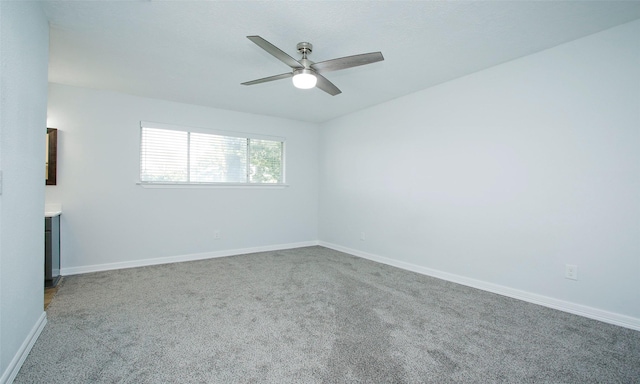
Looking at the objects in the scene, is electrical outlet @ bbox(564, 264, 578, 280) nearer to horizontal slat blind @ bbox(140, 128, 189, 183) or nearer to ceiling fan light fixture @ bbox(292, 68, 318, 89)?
ceiling fan light fixture @ bbox(292, 68, 318, 89)

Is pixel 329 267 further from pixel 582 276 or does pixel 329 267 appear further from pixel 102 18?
pixel 102 18

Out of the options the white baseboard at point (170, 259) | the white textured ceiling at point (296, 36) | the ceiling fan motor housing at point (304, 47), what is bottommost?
the white baseboard at point (170, 259)

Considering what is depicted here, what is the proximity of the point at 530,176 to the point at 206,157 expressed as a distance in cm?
434

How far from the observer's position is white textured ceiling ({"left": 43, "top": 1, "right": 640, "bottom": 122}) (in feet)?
6.89

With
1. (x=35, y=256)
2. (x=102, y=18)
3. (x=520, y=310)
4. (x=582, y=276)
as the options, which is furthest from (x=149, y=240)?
(x=582, y=276)

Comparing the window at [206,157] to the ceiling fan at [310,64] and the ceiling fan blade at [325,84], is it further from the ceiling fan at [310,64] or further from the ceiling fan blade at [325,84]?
the ceiling fan at [310,64]

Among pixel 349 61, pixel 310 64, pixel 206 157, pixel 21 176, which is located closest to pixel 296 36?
pixel 310 64

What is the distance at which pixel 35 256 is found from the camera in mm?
A: 2008

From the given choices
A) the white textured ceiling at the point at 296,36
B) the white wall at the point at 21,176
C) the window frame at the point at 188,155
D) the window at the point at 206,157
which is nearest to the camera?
the white wall at the point at 21,176

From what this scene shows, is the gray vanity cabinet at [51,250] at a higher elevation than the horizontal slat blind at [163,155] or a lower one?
lower

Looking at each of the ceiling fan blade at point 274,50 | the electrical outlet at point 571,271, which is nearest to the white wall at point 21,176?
the ceiling fan blade at point 274,50

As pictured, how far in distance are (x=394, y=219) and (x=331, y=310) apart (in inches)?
79.6

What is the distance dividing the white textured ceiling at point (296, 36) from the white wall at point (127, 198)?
1.55 ft

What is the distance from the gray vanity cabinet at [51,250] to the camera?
305 cm
